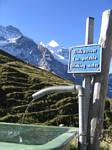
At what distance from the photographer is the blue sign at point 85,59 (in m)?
7.43

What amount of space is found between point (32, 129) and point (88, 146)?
1.35m

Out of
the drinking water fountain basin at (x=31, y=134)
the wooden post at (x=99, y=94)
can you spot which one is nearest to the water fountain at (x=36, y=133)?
the drinking water fountain basin at (x=31, y=134)

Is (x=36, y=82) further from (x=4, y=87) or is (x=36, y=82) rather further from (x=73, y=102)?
(x=73, y=102)

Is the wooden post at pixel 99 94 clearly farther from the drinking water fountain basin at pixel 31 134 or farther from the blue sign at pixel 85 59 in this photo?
the drinking water fountain basin at pixel 31 134

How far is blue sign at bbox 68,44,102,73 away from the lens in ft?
24.4

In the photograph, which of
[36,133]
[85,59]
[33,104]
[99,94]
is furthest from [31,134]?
[33,104]

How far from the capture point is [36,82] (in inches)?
1483

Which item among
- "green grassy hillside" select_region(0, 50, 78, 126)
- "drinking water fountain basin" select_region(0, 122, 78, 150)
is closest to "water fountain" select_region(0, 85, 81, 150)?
"drinking water fountain basin" select_region(0, 122, 78, 150)

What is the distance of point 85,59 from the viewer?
7.54m

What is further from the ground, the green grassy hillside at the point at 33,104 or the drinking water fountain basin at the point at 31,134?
the green grassy hillside at the point at 33,104

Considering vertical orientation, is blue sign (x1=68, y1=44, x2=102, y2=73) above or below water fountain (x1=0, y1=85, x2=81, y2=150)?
above

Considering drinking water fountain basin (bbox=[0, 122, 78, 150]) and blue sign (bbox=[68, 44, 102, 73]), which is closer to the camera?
blue sign (bbox=[68, 44, 102, 73])

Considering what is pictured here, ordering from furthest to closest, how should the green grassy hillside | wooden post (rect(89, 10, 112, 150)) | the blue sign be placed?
the green grassy hillside, wooden post (rect(89, 10, 112, 150)), the blue sign

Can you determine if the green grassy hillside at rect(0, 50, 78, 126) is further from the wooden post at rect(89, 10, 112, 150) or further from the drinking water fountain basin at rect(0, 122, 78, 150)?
the wooden post at rect(89, 10, 112, 150)
